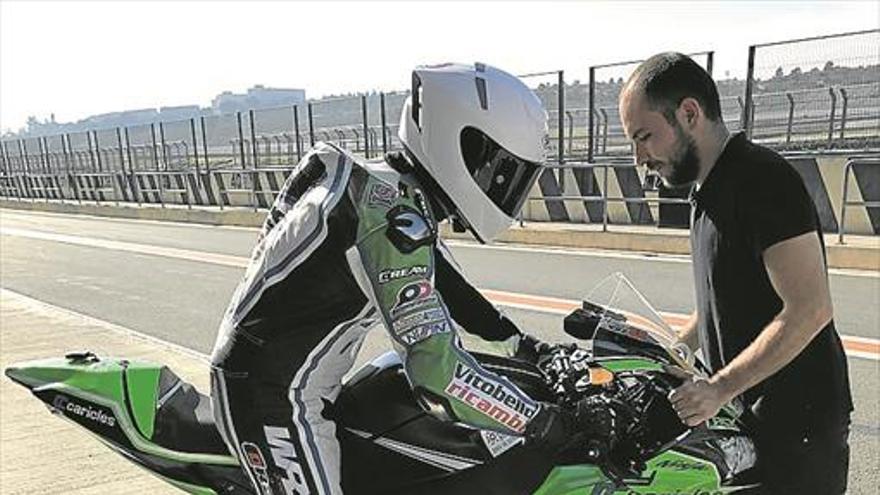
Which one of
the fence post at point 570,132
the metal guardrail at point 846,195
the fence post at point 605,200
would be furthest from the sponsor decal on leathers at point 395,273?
the fence post at point 570,132

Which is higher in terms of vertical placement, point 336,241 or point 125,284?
point 336,241

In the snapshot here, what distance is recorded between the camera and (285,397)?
2.22m

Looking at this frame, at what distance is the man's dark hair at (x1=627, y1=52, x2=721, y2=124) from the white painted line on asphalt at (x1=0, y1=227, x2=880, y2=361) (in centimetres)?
540

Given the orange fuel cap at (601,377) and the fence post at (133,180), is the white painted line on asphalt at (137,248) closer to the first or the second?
the fence post at (133,180)

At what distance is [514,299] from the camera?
10.0 m

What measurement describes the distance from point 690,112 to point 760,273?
1.61 ft

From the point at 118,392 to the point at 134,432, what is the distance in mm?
A: 143

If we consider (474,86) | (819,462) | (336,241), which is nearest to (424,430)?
(336,241)

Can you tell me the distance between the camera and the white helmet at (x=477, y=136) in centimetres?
219

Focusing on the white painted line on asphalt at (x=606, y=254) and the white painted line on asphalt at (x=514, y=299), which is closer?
the white painted line on asphalt at (x=514, y=299)

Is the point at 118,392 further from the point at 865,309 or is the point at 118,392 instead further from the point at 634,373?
the point at 865,309

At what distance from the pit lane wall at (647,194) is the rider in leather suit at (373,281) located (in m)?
8.71

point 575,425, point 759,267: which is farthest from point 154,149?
point 575,425

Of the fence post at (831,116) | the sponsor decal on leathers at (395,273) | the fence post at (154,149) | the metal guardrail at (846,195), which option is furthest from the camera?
the fence post at (154,149)
